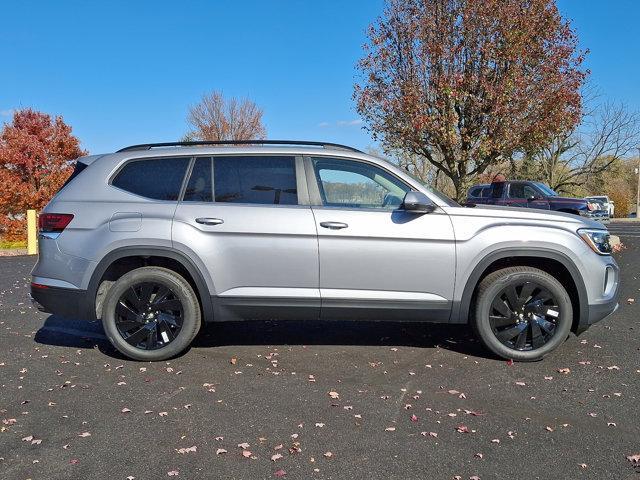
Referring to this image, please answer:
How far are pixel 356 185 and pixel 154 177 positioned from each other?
5.75 feet

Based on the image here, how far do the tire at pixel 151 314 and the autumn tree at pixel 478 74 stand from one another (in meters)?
10.8

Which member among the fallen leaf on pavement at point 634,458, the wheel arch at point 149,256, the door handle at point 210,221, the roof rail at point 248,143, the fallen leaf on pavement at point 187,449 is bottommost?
the fallen leaf on pavement at point 187,449

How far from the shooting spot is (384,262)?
177 inches

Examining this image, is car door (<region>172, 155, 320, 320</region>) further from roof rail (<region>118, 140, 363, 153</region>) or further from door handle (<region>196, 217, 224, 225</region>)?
roof rail (<region>118, 140, 363, 153</region>)

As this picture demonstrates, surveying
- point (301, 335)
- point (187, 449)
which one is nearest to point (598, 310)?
point (301, 335)

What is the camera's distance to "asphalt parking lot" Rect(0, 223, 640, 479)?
9.71 feet

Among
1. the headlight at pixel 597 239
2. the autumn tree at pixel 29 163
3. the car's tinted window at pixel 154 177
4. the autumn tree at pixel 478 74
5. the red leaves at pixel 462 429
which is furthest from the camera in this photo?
the autumn tree at pixel 29 163

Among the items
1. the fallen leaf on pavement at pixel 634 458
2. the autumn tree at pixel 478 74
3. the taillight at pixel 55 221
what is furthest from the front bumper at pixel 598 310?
the autumn tree at pixel 478 74

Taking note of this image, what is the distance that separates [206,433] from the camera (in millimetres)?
3336

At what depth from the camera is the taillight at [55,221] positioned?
4.70 meters

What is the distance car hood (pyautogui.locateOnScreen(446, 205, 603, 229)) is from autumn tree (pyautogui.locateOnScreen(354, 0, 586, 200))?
9694 millimetres

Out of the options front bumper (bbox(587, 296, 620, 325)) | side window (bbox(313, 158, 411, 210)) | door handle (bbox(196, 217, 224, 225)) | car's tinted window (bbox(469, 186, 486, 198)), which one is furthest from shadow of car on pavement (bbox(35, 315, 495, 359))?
car's tinted window (bbox(469, 186, 486, 198))

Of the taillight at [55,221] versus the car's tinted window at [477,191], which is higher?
the car's tinted window at [477,191]

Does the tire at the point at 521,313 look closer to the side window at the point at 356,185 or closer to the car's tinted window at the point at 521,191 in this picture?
the side window at the point at 356,185
